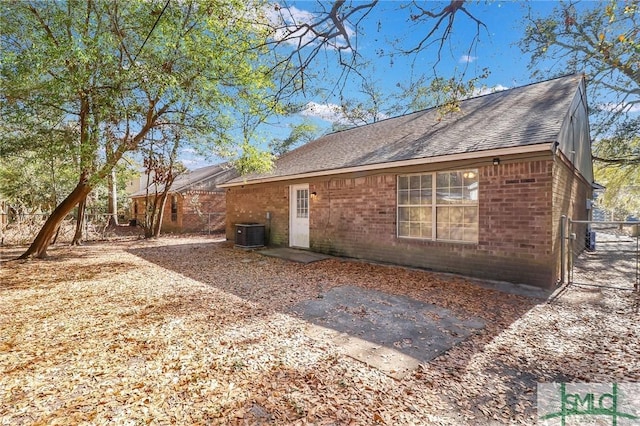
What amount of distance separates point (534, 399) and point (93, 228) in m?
17.7

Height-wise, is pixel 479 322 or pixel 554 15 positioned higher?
pixel 554 15

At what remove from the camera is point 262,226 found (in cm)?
1170

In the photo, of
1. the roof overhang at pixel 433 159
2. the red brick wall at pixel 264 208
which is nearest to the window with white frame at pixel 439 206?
the roof overhang at pixel 433 159

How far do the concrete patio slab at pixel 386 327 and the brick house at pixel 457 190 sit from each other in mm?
2480

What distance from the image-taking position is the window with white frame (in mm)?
6680

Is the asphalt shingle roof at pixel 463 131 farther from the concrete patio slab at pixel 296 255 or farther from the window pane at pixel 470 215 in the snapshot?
the concrete patio slab at pixel 296 255

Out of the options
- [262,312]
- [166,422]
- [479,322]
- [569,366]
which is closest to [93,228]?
[262,312]

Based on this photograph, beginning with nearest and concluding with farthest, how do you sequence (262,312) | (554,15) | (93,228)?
(262,312) < (554,15) < (93,228)

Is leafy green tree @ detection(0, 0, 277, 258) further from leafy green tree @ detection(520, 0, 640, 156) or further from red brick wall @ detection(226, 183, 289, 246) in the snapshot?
leafy green tree @ detection(520, 0, 640, 156)

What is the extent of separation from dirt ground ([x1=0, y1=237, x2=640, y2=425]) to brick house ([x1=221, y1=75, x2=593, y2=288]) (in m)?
1.14

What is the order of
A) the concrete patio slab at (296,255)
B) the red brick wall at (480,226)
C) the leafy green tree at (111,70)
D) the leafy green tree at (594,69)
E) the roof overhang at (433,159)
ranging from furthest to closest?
the leafy green tree at (594,69)
the concrete patio slab at (296,255)
the leafy green tree at (111,70)
the red brick wall at (480,226)
the roof overhang at (433,159)

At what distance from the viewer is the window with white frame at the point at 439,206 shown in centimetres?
668

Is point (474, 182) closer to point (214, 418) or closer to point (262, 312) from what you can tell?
point (262, 312)

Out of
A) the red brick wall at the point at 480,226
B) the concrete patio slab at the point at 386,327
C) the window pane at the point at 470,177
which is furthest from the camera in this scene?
the window pane at the point at 470,177
